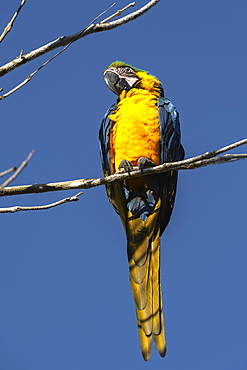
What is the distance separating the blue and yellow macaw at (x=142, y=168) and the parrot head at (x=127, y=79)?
0.12 meters

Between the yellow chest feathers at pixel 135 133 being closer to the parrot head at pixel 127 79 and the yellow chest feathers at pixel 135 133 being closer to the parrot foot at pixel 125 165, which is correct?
the parrot foot at pixel 125 165

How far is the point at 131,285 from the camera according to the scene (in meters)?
3.55

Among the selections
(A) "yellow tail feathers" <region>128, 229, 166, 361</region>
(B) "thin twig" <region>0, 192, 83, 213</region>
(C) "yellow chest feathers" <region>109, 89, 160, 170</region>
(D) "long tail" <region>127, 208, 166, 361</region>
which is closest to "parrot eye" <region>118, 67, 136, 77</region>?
(C) "yellow chest feathers" <region>109, 89, 160, 170</region>

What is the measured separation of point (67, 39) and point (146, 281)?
1.93 meters

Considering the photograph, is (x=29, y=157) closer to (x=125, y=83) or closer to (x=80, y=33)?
(x=80, y=33)

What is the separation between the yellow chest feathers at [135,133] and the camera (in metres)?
3.72

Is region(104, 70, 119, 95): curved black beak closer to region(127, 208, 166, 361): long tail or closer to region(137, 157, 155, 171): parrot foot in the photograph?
region(137, 157, 155, 171): parrot foot

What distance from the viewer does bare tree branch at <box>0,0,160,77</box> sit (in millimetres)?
2094

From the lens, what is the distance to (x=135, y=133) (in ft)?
12.3

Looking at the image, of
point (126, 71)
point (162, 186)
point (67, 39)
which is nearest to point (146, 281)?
point (162, 186)

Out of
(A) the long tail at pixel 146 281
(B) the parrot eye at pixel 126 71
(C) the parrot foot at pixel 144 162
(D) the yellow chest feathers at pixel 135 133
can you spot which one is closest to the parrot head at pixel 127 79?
(B) the parrot eye at pixel 126 71

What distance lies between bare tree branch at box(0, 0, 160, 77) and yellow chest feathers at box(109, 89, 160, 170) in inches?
61.3

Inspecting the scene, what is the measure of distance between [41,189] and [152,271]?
4.46 feet

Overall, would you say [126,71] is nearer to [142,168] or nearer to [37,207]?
[142,168]
